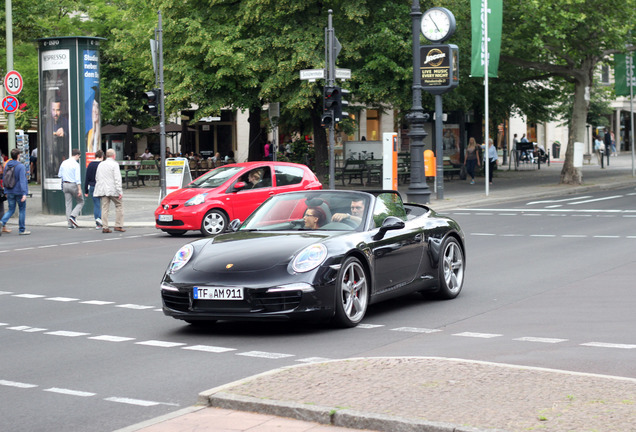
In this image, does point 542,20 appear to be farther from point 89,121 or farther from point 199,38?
point 89,121

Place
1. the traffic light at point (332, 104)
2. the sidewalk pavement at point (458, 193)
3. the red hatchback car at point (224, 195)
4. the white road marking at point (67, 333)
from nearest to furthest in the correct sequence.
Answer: the white road marking at point (67, 333) < the red hatchback car at point (224, 195) < the traffic light at point (332, 104) < the sidewalk pavement at point (458, 193)

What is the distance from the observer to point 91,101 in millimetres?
27516

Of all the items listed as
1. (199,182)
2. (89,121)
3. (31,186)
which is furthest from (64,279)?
(31,186)

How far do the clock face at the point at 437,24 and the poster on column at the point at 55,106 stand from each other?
10.4 meters

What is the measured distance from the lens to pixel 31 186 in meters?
43.9

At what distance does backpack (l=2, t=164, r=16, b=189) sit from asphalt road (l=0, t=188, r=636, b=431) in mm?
6311

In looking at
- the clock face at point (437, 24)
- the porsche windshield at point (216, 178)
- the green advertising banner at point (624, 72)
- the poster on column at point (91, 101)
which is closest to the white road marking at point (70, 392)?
the porsche windshield at point (216, 178)

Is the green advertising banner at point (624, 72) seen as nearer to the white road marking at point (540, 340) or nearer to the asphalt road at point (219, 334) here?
the asphalt road at point (219, 334)

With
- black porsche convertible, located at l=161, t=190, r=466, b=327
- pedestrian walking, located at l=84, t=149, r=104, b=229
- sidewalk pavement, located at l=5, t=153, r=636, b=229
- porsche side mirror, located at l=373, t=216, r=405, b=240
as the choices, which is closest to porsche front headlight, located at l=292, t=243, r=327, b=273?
black porsche convertible, located at l=161, t=190, r=466, b=327

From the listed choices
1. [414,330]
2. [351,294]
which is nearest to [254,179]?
[351,294]

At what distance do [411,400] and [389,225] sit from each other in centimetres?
409

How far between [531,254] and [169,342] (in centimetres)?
827

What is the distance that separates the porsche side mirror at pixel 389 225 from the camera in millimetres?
9781

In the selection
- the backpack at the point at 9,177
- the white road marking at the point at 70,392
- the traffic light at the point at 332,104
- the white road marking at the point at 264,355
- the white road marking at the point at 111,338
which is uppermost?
the traffic light at the point at 332,104
